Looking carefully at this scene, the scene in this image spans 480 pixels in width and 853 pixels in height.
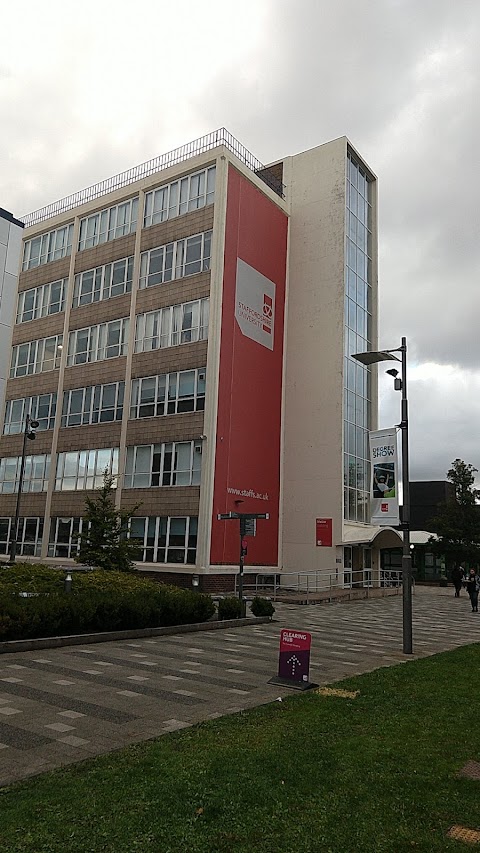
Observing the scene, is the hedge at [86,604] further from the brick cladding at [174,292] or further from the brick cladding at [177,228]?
the brick cladding at [177,228]

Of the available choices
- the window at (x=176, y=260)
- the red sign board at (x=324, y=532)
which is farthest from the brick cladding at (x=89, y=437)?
the red sign board at (x=324, y=532)

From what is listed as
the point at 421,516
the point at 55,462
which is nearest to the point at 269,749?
the point at 55,462

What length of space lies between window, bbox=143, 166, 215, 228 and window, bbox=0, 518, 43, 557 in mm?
20163

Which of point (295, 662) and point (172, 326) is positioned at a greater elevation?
point (172, 326)

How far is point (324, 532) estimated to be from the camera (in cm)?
3800

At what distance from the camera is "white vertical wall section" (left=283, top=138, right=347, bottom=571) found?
38625 mm

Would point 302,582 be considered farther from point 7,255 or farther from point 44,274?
point 44,274

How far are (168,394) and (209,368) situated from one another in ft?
11.2

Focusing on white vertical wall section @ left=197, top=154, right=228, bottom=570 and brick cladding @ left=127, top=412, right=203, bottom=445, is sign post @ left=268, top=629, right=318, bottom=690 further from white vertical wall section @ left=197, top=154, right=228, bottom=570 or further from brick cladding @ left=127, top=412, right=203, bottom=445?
brick cladding @ left=127, top=412, right=203, bottom=445

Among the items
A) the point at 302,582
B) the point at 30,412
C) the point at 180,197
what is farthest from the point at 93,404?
the point at 302,582

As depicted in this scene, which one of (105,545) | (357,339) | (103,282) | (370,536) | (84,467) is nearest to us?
(105,545)

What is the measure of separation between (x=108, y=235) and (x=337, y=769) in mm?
41904

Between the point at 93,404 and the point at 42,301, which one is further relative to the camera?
the point at 42,301

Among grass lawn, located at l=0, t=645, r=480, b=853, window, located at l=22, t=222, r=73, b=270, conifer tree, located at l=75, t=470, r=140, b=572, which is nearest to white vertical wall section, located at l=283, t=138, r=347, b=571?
conifer tree, located at l=75, t=470, r=140, b=572
